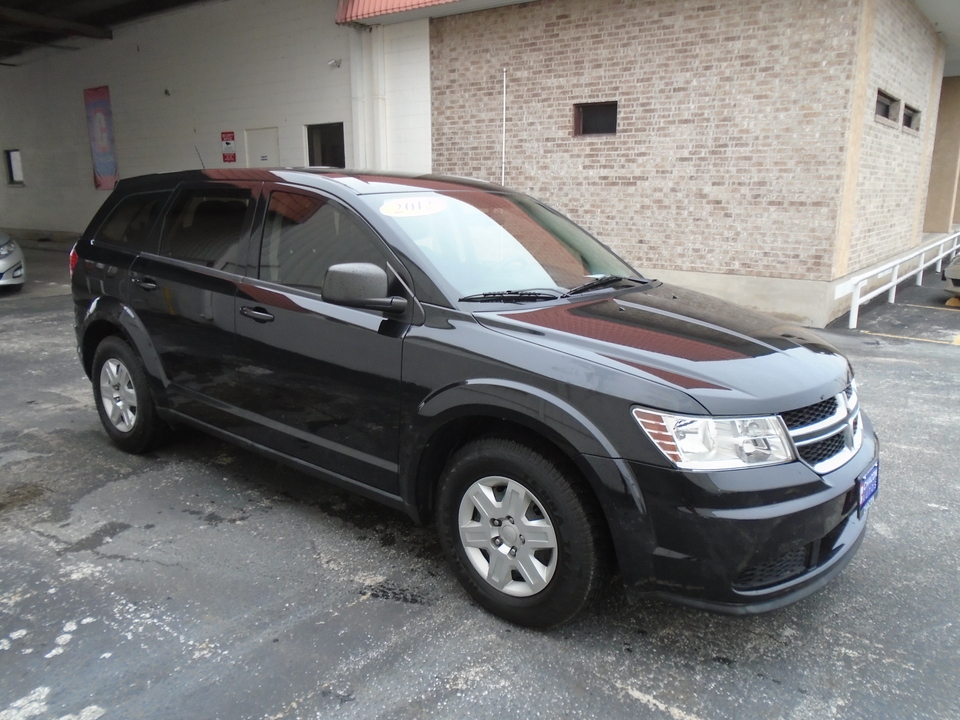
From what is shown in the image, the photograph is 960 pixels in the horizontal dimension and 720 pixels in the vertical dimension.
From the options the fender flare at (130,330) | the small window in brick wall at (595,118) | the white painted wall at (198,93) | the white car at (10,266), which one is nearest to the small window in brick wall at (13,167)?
the white painted wall at (198,93)

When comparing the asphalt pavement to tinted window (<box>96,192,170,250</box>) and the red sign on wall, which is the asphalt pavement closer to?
tinted window (<box>96,192,170,250</box>)

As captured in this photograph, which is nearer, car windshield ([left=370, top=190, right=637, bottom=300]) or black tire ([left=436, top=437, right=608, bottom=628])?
black tire ([left=436, top=437, right=608, bottom=628])

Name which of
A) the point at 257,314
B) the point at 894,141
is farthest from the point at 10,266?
the point at 894,141

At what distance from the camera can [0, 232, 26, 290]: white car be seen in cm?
1134

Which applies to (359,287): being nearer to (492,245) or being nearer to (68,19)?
(492,245)

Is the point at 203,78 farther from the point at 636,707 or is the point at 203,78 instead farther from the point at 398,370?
the point at 636,707

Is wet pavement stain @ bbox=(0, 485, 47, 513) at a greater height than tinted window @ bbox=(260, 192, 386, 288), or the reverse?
tinted window @ bbox=(260, 192, 386, 288)

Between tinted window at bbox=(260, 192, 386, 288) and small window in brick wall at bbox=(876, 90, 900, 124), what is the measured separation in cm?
960

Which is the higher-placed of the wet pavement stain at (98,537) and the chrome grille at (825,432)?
the chrome grille at (825,432)

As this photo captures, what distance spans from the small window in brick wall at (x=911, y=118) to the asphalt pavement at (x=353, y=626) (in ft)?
32.0

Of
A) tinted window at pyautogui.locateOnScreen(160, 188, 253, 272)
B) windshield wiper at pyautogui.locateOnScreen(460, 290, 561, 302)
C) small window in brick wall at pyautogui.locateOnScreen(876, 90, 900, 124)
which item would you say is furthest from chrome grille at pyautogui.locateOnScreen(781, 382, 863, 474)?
small window in brick wall at pyautogui.locateOnScreen(876, 90, 900, 124)

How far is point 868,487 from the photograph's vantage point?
9.40 feet

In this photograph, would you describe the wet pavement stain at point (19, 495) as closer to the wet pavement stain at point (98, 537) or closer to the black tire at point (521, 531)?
the wet pavement stain at point (98, 537)

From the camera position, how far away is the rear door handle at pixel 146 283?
4.32 metres
